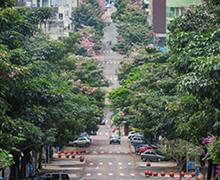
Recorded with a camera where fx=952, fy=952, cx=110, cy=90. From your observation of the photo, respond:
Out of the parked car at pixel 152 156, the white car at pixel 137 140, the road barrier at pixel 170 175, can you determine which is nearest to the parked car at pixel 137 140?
the white car at pixel 137 140

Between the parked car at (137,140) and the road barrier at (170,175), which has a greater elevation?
the road barrier at (170,175)

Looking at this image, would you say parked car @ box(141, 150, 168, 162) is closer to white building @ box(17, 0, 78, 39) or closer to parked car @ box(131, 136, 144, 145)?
parked car @ box(131, 136, 144, 145)

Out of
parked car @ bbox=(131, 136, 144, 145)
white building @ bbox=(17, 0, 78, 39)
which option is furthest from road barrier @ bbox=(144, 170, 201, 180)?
white building @ bbox=(17, 0, 78, 39)

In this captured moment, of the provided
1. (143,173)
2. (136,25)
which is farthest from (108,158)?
(136,25)

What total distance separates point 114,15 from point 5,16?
137 meters

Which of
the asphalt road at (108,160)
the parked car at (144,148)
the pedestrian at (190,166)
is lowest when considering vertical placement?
the asphalt road at (108,160)

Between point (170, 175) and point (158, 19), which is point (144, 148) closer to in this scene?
point (170, 175)

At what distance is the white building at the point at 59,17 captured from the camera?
131 meters

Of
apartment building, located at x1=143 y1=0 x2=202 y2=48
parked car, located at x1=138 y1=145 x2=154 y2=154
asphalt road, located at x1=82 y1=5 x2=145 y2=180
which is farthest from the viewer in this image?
apartment building, located at x1=143 y1=0 x2=202 y2=48

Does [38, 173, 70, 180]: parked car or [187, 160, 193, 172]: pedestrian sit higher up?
A: [38, 173, 70, 180]: parked car

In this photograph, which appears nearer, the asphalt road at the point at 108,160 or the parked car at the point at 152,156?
the asphalt road at the point at 108,160

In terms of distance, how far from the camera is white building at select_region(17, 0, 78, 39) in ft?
431

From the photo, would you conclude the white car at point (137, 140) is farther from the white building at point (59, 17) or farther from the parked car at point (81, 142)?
the white building at point (59, 17)

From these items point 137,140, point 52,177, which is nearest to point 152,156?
point 137,140
